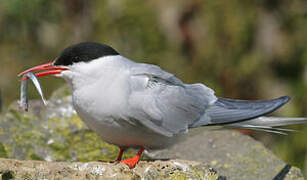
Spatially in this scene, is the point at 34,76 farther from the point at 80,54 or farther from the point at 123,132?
the point at 123,132

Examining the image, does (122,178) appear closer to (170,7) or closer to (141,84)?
(141,84)

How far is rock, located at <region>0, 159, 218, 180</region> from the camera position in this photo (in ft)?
8.38

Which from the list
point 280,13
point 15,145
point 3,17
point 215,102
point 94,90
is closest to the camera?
point 94,90

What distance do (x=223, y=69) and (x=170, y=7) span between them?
111 cm

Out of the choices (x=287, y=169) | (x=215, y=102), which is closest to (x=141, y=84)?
(x=215, y=102)

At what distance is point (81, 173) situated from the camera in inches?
103

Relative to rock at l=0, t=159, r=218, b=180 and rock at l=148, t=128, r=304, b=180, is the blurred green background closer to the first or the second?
rock at l=148, t=128, r=304, b=180

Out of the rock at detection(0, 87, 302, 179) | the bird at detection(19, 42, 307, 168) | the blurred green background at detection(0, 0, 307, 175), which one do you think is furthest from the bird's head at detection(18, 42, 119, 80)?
the blurred green background at detection(0, 0, 307, 175)

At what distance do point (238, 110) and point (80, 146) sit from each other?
134cm

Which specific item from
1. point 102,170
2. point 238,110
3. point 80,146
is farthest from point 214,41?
point 102,170

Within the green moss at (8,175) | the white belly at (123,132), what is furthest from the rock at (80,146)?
the green moss at (8,175)

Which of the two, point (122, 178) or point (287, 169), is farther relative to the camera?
point (287, 169)

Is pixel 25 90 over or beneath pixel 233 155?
over

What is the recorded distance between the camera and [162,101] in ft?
10.0
